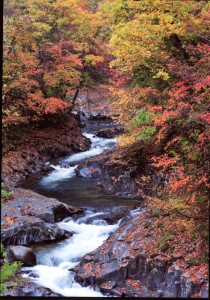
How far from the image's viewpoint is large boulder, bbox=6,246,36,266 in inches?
458

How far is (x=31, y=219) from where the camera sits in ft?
44.3

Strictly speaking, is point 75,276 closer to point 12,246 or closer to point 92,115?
point 12,246

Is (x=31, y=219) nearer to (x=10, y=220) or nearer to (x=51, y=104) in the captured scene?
(x=10, y=220)

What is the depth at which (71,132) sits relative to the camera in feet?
88.9

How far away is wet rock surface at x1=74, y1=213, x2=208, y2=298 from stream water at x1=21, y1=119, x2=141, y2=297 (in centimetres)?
49

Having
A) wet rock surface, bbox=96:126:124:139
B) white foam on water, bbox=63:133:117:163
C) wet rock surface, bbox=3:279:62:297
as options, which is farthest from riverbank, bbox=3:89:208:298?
wet rock surface, bbox=96:126:124:139

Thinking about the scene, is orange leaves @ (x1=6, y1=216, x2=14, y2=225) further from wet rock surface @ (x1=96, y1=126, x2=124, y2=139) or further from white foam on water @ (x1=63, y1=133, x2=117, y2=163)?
wet rock surface @ (x1=96, y1=126, x2=124, y2=139)

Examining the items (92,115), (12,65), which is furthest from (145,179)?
(92,115)

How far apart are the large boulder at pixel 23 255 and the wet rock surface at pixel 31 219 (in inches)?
31.4

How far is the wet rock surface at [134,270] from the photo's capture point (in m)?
9.39

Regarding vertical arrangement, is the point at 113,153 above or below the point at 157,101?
below

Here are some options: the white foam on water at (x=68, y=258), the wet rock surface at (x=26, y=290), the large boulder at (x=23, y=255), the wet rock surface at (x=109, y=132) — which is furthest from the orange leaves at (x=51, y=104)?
the wet rock surface at (x=26, y=290)

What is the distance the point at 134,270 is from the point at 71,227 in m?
4.32

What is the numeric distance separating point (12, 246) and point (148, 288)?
4840mm
